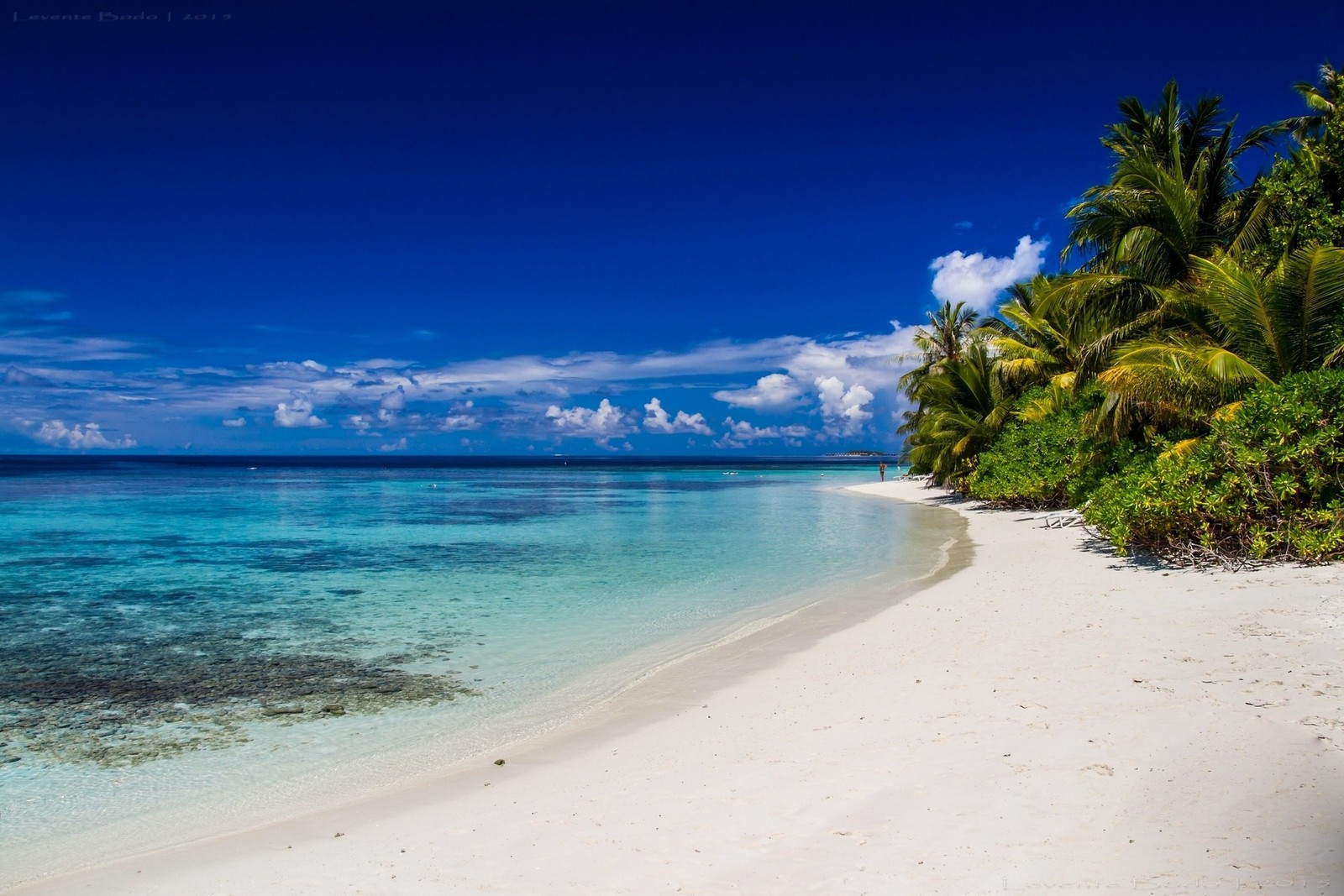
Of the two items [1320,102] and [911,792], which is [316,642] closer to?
[911,792]

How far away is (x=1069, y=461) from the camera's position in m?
21.2

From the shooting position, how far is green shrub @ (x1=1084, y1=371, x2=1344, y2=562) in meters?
9.74

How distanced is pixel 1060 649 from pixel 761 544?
42.6 ft

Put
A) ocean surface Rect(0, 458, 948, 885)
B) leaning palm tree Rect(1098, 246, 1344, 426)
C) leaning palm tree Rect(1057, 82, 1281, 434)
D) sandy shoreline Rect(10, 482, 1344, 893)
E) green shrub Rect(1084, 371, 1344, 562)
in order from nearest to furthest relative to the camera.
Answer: sandy shoreline Rect(10, 482, 1344, 893) → ocean surface Rect(0, 458, 948, 885) → green shrub Rect(1084, 371, 1344, 562) → leaning palm tree Rect(1098, 246, 1344, 426) → leaning palm tree Rect(1057, 82, 1281, 434)

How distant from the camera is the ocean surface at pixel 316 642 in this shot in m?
5.80

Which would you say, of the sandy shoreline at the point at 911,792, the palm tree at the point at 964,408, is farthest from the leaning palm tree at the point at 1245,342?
the palm tree at the point at 964,408

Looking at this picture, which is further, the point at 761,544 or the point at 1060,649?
the point at 761,544

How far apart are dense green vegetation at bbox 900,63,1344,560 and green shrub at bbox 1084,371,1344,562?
0.02 metres

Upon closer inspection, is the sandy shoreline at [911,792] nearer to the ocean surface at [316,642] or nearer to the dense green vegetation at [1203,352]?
the ocean surface at [316,642]

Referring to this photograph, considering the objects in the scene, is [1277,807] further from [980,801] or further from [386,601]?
[386,601]

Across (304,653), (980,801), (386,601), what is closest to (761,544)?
(386,601)

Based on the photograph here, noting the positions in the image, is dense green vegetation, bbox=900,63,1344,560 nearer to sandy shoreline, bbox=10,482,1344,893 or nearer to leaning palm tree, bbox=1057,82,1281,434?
leaning palm tree, bbox=1057,82,1281,434

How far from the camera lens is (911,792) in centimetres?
464

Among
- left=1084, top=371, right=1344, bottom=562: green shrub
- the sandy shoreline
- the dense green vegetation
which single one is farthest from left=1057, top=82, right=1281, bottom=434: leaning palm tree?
the sandy shoreline
